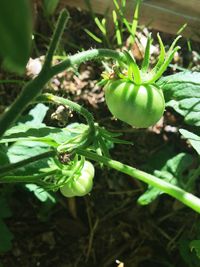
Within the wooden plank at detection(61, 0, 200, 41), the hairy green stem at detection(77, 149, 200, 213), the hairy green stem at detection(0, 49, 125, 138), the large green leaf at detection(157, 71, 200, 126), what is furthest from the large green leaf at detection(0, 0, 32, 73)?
the wooden plank at detection(61, 0, 200, 41)

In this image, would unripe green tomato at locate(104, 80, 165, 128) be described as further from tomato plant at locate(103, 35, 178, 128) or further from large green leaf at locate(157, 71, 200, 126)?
large green leaf at locate(157, 71, 200, 126)

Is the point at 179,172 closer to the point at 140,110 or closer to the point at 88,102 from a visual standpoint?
the point at 88,102

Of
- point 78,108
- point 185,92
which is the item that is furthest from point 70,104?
point 185,92

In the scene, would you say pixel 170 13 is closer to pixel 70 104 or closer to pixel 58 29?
pixel 70 104

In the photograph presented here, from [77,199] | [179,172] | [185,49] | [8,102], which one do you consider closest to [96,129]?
[179,172]

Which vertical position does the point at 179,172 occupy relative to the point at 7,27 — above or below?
below

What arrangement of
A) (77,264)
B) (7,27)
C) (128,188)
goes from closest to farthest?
(7,27), (77,264), (128,188)

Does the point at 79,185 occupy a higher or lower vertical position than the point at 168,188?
lower
